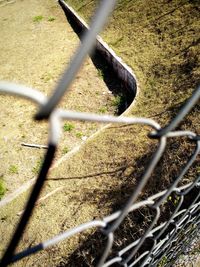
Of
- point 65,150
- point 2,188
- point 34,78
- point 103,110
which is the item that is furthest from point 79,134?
point 34,78

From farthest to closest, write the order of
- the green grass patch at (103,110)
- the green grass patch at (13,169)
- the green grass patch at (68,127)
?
the green grass patch at (103,110), the green grass patch at (68,127), the green grass patch at (13,169)

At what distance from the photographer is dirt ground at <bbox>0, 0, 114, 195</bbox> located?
5.70m

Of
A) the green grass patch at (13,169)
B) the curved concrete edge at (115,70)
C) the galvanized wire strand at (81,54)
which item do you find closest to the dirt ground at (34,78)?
the green grass patch at (13,169)

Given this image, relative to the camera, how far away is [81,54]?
0.44 metres

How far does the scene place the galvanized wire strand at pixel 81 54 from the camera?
0.43 m

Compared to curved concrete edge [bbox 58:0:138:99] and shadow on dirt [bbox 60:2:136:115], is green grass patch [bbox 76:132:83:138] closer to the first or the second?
shadow on dirt [bbox 60:2:136:115]

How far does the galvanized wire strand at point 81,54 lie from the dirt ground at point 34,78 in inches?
196

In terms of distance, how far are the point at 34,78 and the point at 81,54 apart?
7.49 m

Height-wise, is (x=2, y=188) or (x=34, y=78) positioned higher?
(x=34, y=78)

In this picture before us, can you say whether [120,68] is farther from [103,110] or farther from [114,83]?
[103,110]

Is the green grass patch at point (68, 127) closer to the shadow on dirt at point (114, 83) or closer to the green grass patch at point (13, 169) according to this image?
the shadow on dirt at point (114, 83)

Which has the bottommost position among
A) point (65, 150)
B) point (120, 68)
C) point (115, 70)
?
point (65, 150)

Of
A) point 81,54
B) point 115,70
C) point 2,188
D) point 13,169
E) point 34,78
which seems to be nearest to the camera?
point 81,54

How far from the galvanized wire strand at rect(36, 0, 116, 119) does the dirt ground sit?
4.98 metres
